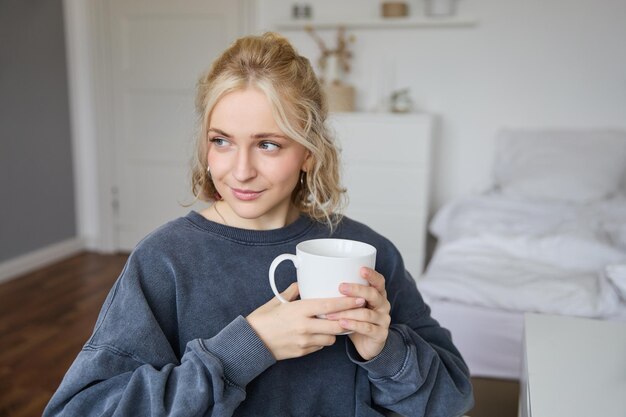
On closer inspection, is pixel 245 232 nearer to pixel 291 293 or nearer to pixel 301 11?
pixel 291 293

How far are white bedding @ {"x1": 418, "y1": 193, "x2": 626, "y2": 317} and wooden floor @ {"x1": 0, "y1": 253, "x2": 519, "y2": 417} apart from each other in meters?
0.25

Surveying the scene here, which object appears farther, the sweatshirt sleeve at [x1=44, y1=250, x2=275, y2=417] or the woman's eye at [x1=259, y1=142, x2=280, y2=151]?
the woman's eye at [x1=259, y1=142, x2=280, y2=151]

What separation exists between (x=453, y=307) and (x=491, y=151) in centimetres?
190

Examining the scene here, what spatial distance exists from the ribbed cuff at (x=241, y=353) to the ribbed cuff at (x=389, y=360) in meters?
0.14

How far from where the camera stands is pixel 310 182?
96cm

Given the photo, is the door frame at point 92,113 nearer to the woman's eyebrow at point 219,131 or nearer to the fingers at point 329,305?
the woman's eyebrow at point 219,131

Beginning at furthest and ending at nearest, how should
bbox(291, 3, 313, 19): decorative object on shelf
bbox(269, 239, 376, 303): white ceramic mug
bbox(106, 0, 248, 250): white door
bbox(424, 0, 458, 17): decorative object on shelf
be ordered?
1. bbox(106, 0, 248, 250): white door
2. bbox(291, 3, 313, 19): decorative object on shelf
3. bbox(424, 0, 458, 17): decorative object on shelf
4. bbox(269, 239, 376, 303): white ceramic mug

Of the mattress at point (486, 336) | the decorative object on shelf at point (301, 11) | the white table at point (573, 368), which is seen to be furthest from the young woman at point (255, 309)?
the decorative object on shelf at point (301, 11)

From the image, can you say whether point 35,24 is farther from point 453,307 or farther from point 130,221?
A: point 453,307

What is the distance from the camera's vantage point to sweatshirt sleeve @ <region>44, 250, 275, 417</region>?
0.70 metres

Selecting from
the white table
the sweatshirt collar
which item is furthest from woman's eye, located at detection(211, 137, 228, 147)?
the white table

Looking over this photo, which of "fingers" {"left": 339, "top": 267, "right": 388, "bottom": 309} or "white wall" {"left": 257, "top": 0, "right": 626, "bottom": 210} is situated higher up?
"white wall" {"left": 257, "top": 0, "right": 626, "bottom": 210}

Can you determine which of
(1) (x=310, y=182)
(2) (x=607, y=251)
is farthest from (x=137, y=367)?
(2) (x=607, y=251)

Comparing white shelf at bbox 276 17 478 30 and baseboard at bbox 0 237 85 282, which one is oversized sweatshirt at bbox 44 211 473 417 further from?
baseboard at bbox 0 237 85 282
